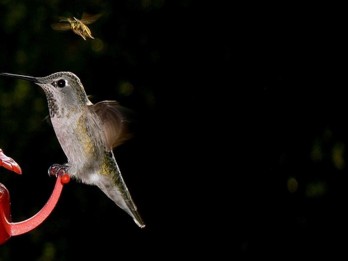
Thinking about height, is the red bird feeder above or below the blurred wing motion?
below

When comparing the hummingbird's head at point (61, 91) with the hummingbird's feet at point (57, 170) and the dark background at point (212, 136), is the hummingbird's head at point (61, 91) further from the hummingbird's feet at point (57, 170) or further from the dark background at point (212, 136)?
the dark background at point (212, 136)

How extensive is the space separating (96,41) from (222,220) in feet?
3.63

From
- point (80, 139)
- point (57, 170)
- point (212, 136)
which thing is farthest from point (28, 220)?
point (212, 136)

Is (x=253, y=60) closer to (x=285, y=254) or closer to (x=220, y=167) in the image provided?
(x=220, y=167)

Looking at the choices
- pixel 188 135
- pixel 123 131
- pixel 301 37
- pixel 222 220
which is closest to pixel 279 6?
pixel 301 37

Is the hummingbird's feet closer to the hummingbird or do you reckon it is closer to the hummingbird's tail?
the hummingbird

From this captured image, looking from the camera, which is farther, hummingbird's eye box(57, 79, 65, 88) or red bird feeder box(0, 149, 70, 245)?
red bird feeder box(0, 149, 70, 245)

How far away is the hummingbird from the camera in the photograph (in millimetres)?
2807

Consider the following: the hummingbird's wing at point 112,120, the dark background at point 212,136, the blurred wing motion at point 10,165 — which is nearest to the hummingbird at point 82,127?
the hummingbird's wing at point 112,120

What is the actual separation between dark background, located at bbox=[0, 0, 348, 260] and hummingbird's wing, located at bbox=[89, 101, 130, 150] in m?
1.96

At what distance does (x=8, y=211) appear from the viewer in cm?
319

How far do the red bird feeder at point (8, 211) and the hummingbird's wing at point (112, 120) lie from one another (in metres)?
0.18

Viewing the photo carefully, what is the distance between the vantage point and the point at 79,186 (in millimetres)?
4887

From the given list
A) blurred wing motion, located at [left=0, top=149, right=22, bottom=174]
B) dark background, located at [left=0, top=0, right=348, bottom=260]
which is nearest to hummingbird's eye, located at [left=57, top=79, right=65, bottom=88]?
blurred wing motion, located at [left=0, top=149, right=22, bottom=174]
